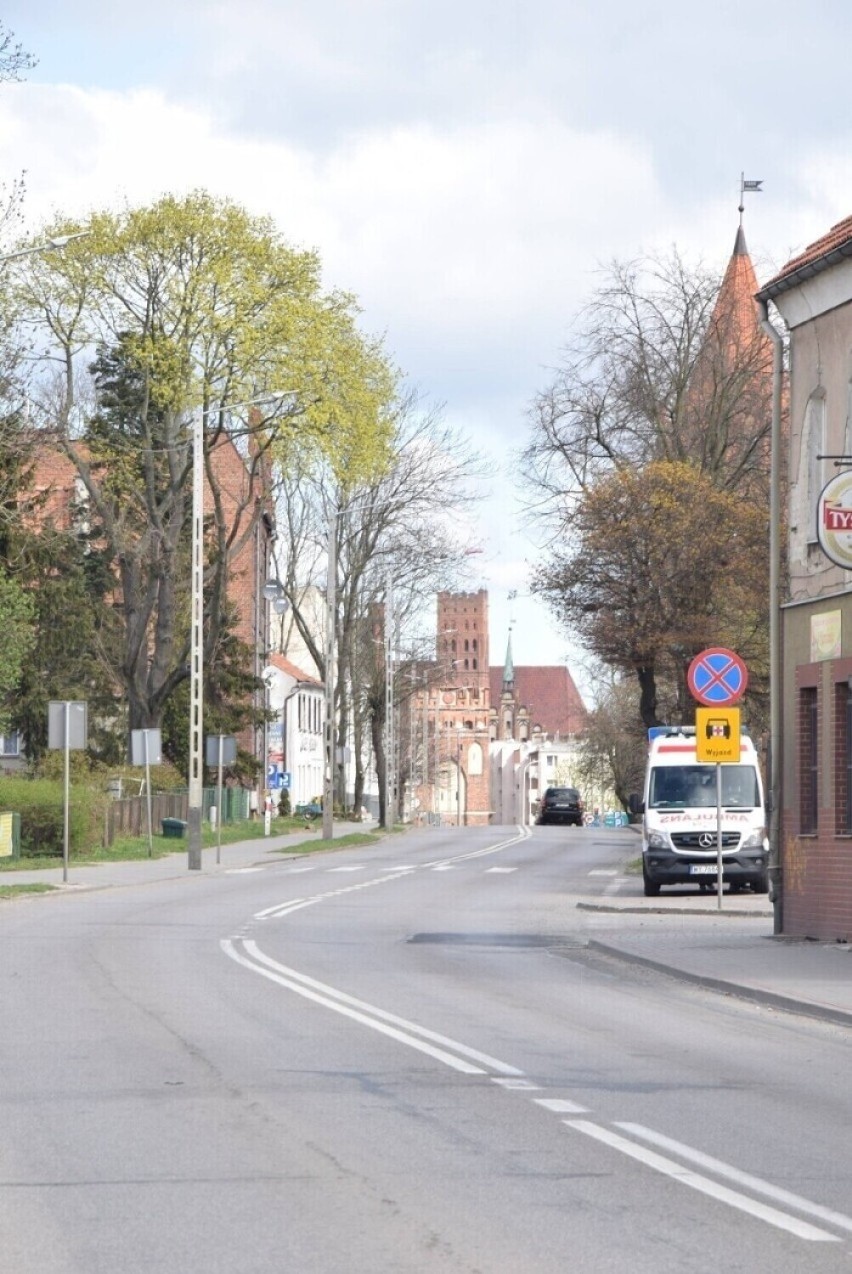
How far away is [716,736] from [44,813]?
67.1 ft

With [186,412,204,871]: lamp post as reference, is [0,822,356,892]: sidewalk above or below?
below

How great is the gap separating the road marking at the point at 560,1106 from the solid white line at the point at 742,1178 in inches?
19.3

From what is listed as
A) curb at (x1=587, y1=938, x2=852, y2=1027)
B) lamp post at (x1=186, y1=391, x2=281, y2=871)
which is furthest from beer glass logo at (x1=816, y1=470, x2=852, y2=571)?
lamp post at (x1=186, y1=391, x2=281, y2=871)

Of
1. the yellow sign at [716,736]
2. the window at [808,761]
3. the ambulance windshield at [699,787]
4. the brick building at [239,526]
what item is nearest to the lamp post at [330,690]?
the brick building at [239,526]

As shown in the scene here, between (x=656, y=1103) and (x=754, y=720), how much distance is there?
127 ft

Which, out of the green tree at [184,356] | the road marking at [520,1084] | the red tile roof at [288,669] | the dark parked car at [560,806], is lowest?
the dark parked car at [560,806]

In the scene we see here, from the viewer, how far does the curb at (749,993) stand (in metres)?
15.6

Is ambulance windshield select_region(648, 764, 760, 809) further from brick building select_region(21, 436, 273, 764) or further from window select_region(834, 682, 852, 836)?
brick building select_region(21, 436, 273, 764)

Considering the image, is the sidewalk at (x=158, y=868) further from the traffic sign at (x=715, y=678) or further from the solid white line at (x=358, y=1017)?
the solid white line at (x=358, y=1017)

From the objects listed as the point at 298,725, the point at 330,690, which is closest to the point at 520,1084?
the point at 330,690

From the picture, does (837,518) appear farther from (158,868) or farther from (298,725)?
(298,725)

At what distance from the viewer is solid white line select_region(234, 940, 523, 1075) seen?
12.5m

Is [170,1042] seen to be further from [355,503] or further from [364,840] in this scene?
[355,503]

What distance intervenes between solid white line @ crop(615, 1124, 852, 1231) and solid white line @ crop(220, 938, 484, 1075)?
2.54 metres
